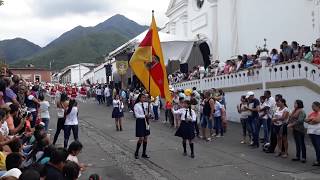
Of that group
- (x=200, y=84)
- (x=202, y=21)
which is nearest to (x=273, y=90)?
(x=200, y=84)

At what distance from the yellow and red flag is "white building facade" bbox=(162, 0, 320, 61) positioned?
491 inches

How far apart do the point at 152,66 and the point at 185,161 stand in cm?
270

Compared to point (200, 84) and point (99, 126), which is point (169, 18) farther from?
point (99, 126)

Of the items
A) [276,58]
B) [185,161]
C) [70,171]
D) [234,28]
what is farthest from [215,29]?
[70,171]

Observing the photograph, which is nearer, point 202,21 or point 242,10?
point 242,10

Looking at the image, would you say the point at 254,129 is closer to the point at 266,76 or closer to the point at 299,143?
the point at 299,143

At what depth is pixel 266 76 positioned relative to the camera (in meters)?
19.6

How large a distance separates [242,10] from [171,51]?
22.4ft

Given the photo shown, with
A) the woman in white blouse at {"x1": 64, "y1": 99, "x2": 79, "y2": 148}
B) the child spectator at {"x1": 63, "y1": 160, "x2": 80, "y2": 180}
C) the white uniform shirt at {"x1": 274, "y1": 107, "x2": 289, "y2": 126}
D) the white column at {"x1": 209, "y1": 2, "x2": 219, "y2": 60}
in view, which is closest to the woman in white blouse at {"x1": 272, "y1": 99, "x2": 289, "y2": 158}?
the white uniform shirt at {"x1": 274, "y1": 107, "x2": 289, "y2": 126}

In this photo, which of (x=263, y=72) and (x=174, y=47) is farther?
(x=174, y=47)

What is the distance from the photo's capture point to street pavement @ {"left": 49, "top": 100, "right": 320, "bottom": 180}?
11.1 metres

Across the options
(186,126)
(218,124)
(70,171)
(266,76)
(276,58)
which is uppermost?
(276,58)

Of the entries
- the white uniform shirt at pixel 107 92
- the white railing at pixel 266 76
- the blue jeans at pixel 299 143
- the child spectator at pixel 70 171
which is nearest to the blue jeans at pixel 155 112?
the white railing at pixel 266 76

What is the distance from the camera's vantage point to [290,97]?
18203 millimetres
